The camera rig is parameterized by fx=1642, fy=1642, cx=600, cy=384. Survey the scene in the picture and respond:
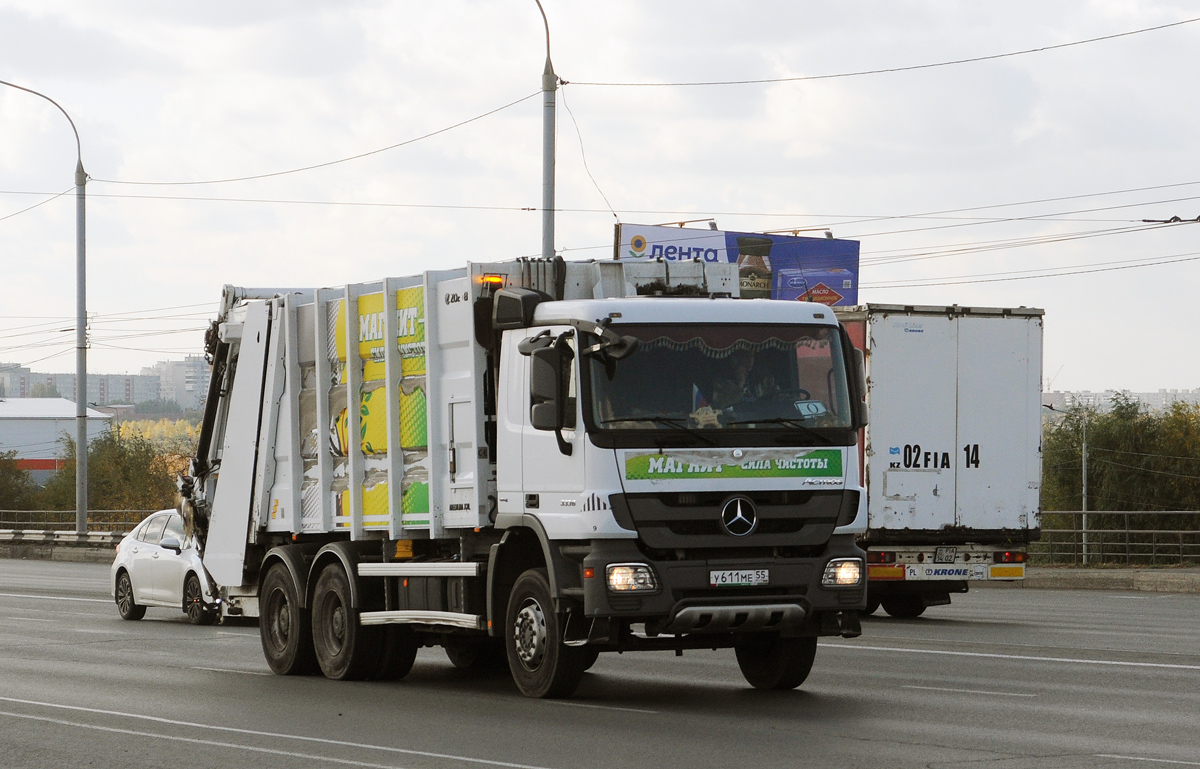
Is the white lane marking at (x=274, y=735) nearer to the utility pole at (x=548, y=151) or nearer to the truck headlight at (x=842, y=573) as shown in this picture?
the truck headlight at (x=842, y=573)

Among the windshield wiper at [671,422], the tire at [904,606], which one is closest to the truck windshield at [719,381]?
the windshield wiper at [671,422]

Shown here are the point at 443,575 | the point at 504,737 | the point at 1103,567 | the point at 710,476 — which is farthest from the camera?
the point at 1103,567

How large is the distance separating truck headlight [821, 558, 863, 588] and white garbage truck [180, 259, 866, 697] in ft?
0.04

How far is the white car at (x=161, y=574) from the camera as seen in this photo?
20234 mm

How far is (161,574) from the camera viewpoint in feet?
67.8

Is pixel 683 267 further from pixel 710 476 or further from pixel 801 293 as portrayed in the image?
pixel 801 293

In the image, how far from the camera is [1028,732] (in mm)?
9719

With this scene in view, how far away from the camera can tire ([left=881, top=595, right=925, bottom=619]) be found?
1983cm

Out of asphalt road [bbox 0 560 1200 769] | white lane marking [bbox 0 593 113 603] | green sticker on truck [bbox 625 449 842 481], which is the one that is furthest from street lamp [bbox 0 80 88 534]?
green sticker on truck [bbox 625 449 842 481]

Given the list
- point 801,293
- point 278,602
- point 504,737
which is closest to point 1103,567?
point 801,293

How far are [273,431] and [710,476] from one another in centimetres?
508

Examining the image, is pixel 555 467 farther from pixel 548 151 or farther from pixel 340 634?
pixel 548 151

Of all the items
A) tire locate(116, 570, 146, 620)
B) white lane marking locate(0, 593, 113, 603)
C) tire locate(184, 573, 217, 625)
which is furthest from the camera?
white lane marking locate(0, 593, 113, 603)

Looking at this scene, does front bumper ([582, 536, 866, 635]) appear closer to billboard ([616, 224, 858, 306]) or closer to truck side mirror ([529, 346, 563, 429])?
truck side mirror ([529, 346, 563, 429])
